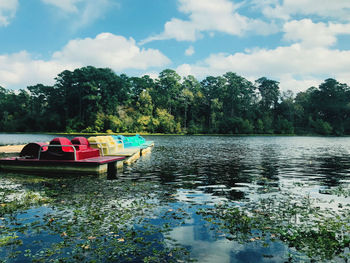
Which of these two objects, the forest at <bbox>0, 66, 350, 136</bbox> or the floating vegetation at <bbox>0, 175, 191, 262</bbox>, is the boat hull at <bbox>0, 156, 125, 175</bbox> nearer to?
the floating vegetation at <bbox>0, 175, 191, 262</bbox>

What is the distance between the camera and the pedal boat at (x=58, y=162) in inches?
627

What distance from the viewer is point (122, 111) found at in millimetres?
98000

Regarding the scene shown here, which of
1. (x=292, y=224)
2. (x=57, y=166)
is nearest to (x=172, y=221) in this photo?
(x=292, y=224)

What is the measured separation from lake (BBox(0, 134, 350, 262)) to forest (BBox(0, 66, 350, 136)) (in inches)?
3167

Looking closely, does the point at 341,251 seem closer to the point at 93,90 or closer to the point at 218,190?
the point at 218,190

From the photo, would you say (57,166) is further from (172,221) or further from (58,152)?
(172,221)

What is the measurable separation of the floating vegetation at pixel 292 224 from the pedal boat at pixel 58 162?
9.26 meters

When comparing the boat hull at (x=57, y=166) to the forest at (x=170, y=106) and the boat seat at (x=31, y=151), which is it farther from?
the forest at (x=170, y=106)

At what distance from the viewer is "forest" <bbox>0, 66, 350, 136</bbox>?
96.2 m

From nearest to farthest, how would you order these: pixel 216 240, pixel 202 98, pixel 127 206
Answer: pixel 216 240
pixel 127 206
pixel 202 98

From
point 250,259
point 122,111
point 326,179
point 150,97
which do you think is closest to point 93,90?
point 122,111

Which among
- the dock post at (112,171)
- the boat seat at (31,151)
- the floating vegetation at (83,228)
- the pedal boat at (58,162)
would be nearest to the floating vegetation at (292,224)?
the floating vegetation at (83,228)

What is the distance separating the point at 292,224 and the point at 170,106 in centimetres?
9906

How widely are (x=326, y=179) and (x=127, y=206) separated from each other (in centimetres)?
1163
